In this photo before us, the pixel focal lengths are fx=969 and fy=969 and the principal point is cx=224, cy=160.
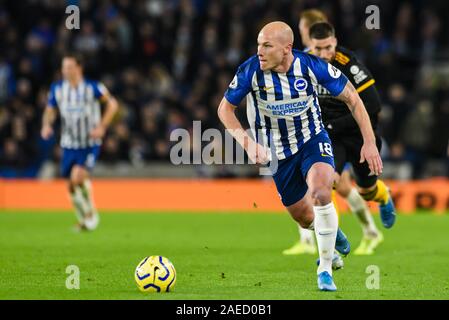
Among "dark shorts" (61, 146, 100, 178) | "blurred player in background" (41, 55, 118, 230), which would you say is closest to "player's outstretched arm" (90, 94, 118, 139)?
"blurred player in background" (41, 55, 118, 230)

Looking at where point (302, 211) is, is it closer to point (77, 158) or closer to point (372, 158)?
point (372, 158)

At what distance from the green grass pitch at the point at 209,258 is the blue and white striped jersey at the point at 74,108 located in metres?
1.31

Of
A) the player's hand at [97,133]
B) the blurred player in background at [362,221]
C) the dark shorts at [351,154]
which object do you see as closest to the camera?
the dark shorts at [351,154]

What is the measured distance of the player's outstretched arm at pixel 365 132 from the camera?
303 inches

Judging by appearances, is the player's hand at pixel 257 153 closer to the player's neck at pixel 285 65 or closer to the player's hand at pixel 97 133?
the player's neck at pixel 285 65

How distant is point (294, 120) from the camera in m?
8.10

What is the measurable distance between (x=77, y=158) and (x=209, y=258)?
4391mm

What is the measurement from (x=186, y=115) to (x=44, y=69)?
10.8 ft

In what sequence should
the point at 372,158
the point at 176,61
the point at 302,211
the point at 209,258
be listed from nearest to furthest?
1. the point at 372,158
2. the point at 302,211
3. the point at 209,258
4. the point at 176,61

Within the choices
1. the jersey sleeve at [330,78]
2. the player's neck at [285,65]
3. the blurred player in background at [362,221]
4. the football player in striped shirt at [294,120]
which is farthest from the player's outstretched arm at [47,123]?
the jersey sleeve at [330,78]

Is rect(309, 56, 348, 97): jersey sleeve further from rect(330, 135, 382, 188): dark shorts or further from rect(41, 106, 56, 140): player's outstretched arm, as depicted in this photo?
rect(41, 106, 56, 140): player's outstretched arm

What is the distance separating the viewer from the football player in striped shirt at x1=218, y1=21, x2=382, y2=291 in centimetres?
769

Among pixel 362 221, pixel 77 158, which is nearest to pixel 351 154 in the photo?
pixel 362 221
